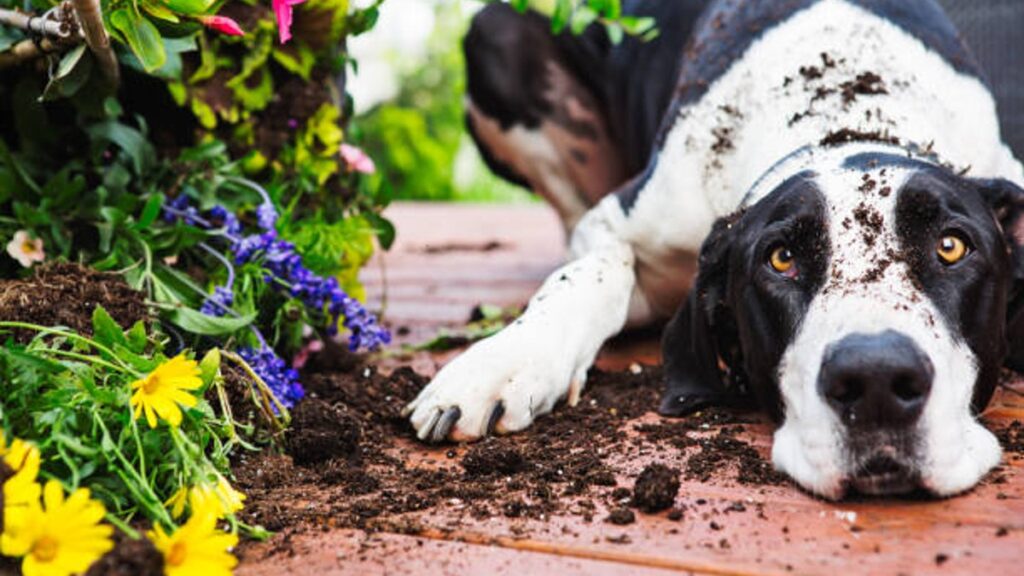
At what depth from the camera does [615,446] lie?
206 cm

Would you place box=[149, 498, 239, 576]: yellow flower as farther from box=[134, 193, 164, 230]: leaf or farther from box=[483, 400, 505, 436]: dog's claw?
box=[134, 193, 164, 230]: leaf

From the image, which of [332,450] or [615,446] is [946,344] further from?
[332,450]

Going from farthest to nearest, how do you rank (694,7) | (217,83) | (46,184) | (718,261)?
(694,7)
(217,83)
(46,184)
(718,261)

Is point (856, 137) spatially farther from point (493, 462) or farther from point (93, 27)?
point (93, 27)

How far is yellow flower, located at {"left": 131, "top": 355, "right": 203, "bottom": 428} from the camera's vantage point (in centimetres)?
150

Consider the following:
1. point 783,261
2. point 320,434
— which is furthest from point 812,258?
point 320,434

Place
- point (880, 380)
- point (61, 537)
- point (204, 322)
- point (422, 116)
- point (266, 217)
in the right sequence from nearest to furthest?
point (61, 537) → point (880, 380) → point (204, 322) → point (266, 217) → point (422, 116)

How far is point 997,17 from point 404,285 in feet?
7.92

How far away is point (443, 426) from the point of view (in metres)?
2.13

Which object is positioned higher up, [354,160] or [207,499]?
[354,160]

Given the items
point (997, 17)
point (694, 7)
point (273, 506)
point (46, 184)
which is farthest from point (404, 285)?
point (273, 506)

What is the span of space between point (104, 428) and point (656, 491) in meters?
0.80

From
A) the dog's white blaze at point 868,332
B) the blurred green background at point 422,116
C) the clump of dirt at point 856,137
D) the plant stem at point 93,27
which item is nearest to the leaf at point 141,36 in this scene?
the plant stem at point 93,27

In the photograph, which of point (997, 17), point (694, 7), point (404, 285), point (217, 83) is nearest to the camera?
point (217, 83)
